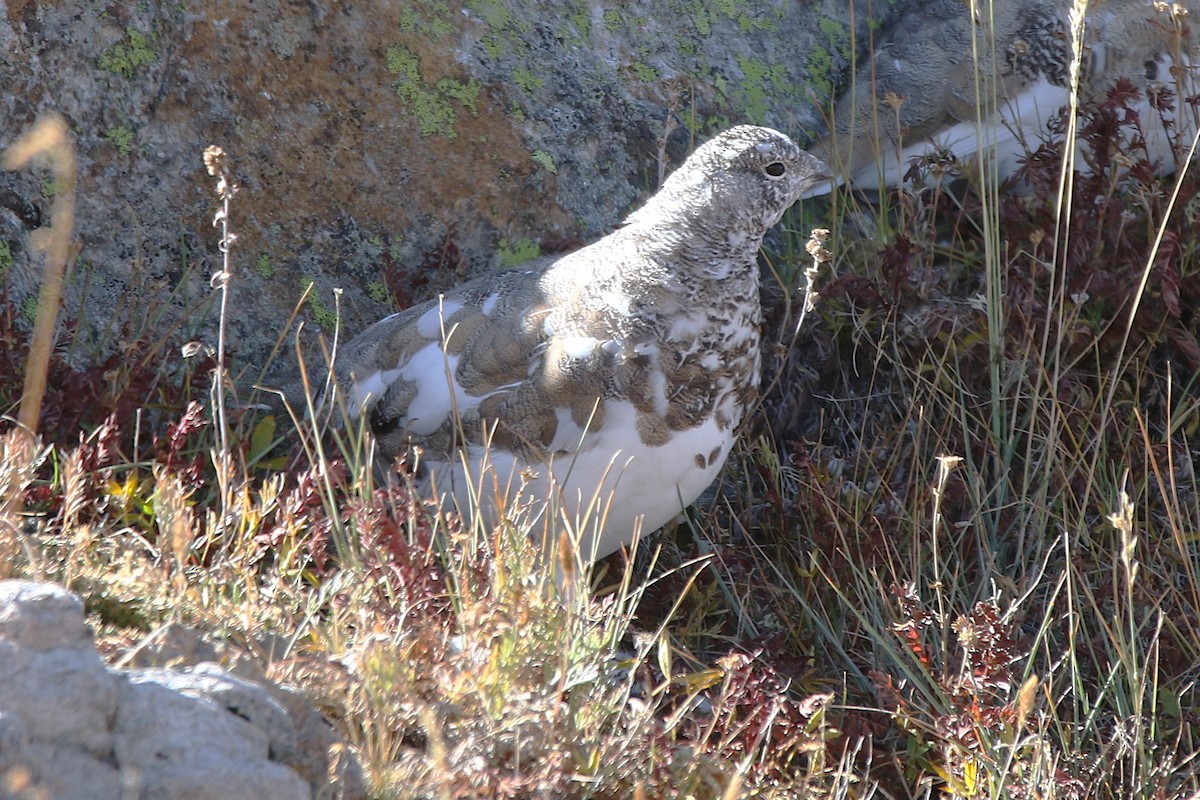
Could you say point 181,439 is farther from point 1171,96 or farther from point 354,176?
point 1171,96

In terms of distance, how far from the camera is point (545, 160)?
3.41 m

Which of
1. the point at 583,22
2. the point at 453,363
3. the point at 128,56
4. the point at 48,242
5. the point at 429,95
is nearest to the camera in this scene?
the point at 453,363

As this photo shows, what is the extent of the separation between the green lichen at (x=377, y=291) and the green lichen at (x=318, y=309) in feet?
0.35

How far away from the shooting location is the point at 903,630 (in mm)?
2268

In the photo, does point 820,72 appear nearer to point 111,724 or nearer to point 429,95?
point 429,95

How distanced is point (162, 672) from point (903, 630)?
1.26m

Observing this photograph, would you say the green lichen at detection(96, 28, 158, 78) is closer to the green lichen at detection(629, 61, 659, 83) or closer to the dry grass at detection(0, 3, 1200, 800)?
the dry grass at detection(0, 3, 1200, 800)

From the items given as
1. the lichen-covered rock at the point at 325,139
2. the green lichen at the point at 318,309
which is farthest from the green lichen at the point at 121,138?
the green lichen at the point at 318,309

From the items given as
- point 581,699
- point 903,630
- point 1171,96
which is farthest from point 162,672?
point 1171,96

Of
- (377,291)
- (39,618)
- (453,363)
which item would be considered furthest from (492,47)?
(39,618)

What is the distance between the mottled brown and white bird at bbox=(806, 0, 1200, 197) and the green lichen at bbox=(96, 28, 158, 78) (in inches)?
69.9

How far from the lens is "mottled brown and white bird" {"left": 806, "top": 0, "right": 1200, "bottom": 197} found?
12.0ft

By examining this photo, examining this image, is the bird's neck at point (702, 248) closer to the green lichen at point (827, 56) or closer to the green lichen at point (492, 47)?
the green lichen at point (492, 47)

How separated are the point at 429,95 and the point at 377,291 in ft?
1.74
